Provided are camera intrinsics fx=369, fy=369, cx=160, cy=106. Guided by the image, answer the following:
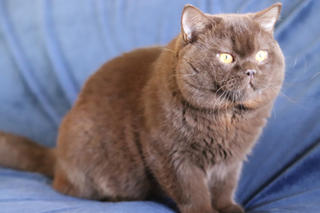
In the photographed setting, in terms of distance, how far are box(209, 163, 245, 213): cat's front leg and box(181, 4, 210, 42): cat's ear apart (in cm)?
52

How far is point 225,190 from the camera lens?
1.42 m

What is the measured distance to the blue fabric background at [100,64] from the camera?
1.39m

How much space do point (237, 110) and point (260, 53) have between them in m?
0.20

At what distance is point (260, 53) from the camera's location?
1.14 meters

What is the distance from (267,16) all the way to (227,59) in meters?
0.21

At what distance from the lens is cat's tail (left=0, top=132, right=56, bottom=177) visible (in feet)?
5.46

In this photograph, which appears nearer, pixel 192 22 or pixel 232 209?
pixel 192 22

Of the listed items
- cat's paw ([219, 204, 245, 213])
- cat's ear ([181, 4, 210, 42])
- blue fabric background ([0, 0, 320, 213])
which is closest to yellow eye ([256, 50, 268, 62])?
cat's ear ([181, 4, 210, 42])

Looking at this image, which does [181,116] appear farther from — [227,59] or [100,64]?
[100,64]

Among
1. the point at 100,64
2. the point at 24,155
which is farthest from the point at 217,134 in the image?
the point at 100,64

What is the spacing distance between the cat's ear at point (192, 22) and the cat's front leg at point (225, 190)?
0.52 meters

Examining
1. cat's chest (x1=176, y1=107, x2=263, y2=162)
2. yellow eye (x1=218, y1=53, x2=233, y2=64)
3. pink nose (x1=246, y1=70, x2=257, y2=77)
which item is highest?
yellow eye (x1=218, y1=53, x2=233, y2=64)

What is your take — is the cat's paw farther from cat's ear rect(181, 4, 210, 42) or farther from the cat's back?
cat's ear rect(181, 4, 210, 42)

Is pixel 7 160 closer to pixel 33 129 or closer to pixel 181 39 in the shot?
pixel 33 129
